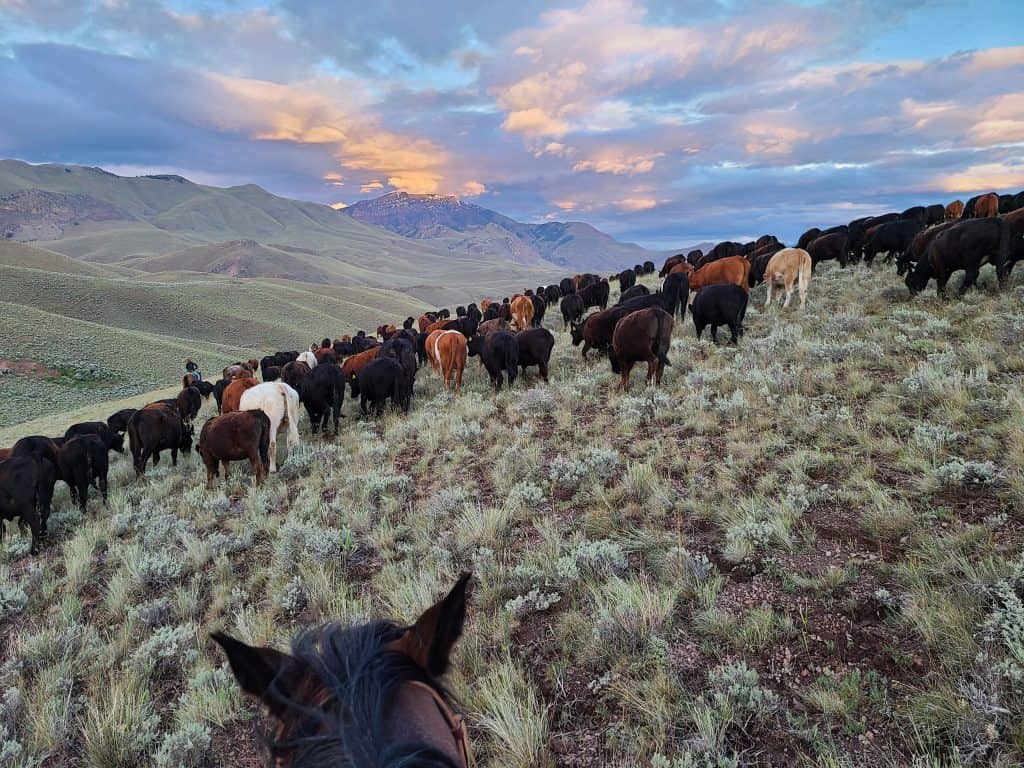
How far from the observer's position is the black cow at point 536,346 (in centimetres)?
1218

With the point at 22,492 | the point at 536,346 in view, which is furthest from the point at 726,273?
the point at 22,492

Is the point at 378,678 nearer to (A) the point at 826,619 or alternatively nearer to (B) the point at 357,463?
(A) the point at 826,619

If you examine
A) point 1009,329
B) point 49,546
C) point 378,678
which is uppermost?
point 1009,329

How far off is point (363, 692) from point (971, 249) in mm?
13497

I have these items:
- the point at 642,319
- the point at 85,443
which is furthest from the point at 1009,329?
the point at 85,443

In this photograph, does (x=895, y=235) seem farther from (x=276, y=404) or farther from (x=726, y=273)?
(x=276, y=404)

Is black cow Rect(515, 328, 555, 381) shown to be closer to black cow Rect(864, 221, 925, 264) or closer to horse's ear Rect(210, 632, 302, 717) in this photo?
horse's ear Rect(210, 632, 302, 717)

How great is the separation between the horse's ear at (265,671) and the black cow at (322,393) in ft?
34.5

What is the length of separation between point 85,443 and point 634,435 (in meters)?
10.6

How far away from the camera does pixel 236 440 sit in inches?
344

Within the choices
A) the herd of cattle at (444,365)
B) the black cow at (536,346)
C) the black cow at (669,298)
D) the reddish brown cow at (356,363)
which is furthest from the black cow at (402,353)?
the black cow at (669,298)

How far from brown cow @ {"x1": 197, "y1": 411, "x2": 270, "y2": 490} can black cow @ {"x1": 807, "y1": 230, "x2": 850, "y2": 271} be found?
64.3ft

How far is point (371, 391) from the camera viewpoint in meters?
12.1

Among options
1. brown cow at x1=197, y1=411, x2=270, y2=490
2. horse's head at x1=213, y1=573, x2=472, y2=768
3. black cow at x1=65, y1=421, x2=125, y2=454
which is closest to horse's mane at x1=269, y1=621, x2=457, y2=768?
horse's head at x1=213, y1=573, x2=472, y2=768
